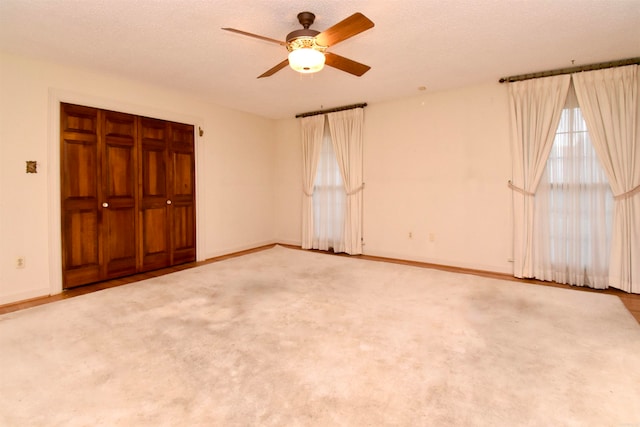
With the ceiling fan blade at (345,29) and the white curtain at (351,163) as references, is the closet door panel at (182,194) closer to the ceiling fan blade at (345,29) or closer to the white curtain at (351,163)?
the white curtain at (351,163)

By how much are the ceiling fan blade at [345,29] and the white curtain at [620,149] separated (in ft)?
10.3

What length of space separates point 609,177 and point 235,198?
5.39 m

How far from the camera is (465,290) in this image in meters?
3.59

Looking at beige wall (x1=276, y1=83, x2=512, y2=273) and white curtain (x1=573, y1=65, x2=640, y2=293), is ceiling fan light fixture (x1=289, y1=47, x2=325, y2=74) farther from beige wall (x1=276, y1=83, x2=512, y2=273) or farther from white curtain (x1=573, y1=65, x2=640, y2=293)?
white curtain (x1=573, y1=65, x2=640, y2=293)

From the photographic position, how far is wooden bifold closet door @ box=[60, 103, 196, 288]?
12.4 feet

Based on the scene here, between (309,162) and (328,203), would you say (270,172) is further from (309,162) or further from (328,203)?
(328,203)

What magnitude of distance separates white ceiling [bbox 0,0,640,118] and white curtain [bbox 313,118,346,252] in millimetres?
1753

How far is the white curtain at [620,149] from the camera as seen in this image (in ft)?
11.5

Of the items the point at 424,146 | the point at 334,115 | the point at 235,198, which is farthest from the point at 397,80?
the point at 235,198

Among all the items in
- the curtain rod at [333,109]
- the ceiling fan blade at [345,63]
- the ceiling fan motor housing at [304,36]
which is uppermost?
the curtain rod at [333,109]

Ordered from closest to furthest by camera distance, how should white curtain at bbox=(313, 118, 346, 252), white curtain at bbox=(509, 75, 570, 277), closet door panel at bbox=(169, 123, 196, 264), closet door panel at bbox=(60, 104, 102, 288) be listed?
1. closet door panel at bbox=(60, 104, 102, 288)
2. white curtain at bbox=(509, 75, 570, 277)
3. closet door panel at bbox=(169, 123, 196, 264)
4. white curtain at bbox=(313, 118, 346, 252)

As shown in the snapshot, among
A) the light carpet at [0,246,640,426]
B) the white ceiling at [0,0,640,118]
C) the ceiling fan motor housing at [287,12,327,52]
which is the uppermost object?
the white ceiling at [0,0,640,118]

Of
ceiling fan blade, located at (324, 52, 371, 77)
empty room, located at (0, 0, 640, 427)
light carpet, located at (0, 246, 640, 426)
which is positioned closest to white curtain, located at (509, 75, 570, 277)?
empty room, located at (0, 0, 640, 427)

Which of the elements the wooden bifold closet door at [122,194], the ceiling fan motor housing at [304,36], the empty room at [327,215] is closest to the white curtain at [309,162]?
the empty room at [327,215]
